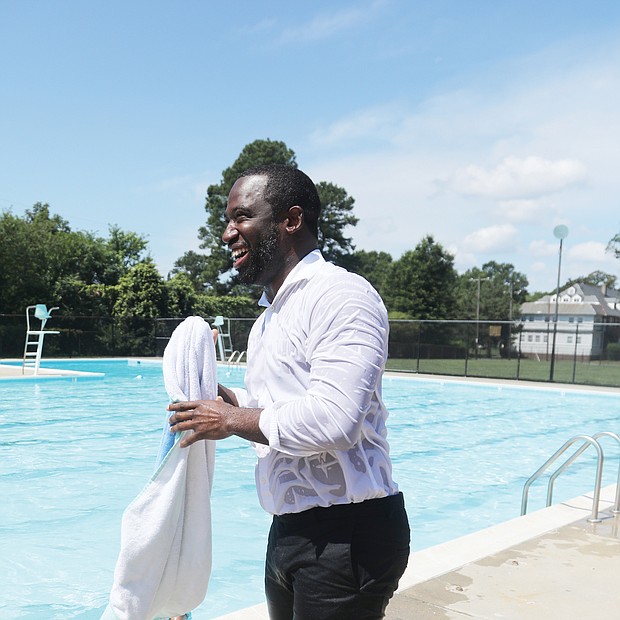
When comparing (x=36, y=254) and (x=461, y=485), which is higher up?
(x=36, y=254)

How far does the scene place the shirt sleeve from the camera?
1.52m

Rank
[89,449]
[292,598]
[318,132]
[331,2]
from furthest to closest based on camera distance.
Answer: [318,132], [331,2], [89,449], [292,598]

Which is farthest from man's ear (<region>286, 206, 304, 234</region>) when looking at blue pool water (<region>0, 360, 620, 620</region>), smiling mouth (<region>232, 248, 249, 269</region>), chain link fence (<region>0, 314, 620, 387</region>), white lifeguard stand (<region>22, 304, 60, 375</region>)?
chain link fence (<region>0, 314, 620, 387</region>)

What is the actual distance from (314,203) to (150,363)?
25202 mm

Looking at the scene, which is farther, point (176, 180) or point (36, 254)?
point (176, 180)

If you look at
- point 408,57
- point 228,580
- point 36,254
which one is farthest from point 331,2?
point 36,254

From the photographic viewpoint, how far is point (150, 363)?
2627cm

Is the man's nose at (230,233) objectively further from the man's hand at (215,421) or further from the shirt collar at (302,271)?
the man's hand at (215,421)

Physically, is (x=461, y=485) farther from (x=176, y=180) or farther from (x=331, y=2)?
(x=176, y=180)

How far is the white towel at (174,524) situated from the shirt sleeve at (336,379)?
475 mm

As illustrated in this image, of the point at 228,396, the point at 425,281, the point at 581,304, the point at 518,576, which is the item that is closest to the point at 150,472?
the point at 518,576

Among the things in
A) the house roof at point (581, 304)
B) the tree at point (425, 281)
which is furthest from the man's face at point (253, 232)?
the house roof at point (581, 304)

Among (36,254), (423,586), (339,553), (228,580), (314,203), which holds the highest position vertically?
(36,254)

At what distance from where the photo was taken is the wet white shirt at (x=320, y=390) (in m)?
1.53
